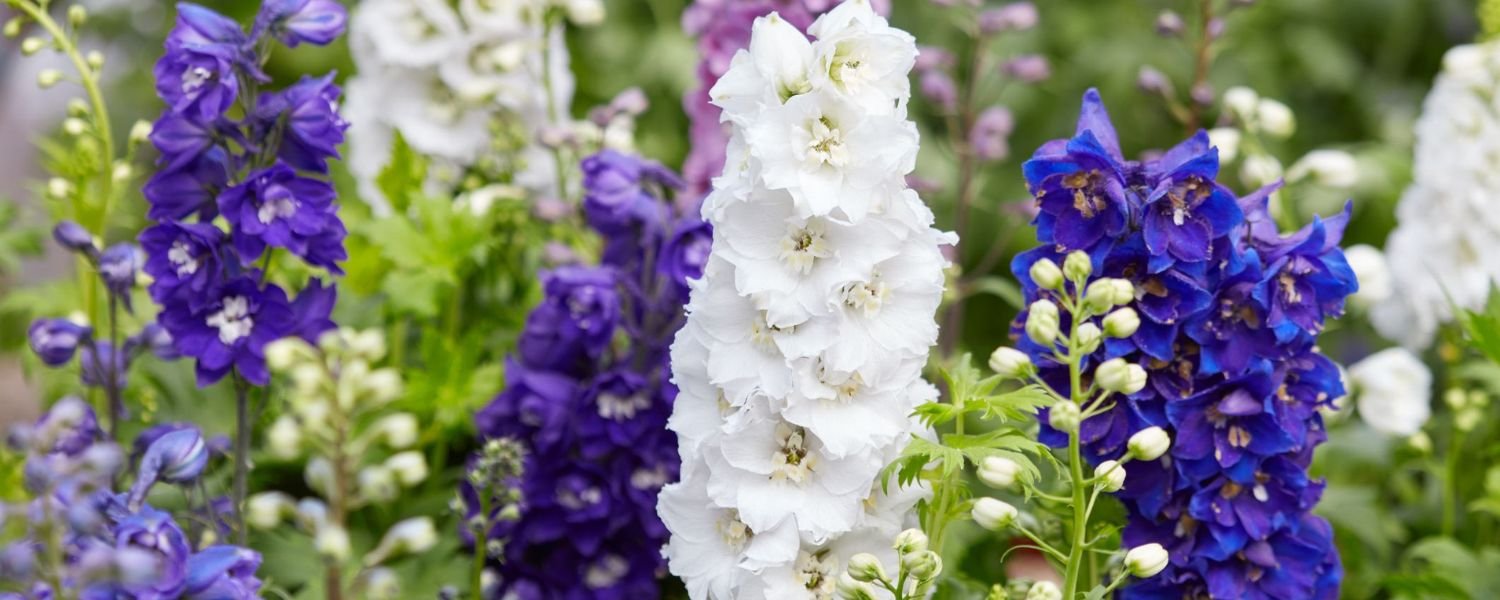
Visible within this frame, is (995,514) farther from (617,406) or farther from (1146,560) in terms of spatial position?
(617,406)

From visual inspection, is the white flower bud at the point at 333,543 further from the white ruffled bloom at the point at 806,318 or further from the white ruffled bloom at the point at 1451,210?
the white ruffled bloom at the point at 1451,210

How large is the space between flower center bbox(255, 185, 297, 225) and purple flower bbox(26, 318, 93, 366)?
1.11ft

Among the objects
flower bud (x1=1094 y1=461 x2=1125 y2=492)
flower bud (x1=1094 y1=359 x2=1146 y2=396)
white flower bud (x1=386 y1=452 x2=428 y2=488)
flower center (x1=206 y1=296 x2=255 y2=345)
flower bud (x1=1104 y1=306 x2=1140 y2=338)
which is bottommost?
flower center (x1=206 y1=296 x2=255 y2=345)

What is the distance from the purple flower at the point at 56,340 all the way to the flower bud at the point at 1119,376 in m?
1.25

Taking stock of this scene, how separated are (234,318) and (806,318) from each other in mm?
716

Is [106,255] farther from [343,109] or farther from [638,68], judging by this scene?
[638,68]

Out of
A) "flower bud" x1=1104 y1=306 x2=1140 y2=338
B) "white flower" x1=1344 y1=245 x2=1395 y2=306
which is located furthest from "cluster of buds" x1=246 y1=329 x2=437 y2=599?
"white flower" x1=1344 y1=245 x2=1395 y2=306

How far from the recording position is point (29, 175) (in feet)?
Result: 20.4

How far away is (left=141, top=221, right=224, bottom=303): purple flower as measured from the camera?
1.66 meters

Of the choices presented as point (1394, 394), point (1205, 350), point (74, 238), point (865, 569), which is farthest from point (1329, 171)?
point (74, 238)

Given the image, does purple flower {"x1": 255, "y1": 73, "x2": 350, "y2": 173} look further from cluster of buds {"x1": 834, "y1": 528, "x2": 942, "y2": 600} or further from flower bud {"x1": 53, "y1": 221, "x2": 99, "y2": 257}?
cluster of buds {"x1": 834, "y1": 528, "x2": 942, "y2": 600}

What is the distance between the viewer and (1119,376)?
1.34 m

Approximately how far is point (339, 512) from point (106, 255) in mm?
729

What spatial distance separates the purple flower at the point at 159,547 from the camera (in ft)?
4.03
